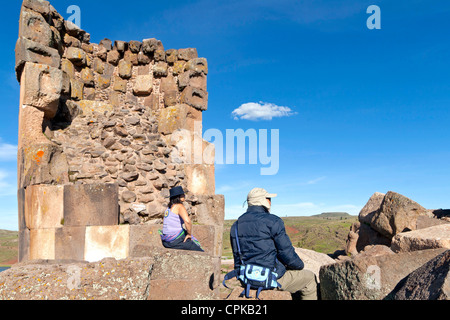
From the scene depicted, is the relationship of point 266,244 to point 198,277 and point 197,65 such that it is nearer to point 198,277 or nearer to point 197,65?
point 198,277

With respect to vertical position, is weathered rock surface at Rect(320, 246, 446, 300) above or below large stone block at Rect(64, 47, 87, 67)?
below

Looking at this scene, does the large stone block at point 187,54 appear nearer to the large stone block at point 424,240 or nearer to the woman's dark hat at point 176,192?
the woman's dark hat at point 176,192

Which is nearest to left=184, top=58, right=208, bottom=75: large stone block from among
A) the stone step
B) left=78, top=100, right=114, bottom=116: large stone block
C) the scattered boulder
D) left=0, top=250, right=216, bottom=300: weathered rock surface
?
left=78, top=100, right=114, bottom=116: large stone block

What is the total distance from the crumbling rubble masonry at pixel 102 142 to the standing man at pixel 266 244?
5.45ft

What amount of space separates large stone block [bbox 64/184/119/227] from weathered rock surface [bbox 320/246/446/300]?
12.8 feet

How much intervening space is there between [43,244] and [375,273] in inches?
207

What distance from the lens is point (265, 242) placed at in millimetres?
3350

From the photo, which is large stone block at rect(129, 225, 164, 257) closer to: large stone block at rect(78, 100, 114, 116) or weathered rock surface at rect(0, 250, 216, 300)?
weathered rock surface at rect(0, 250, 216, 300)

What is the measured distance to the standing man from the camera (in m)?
3.34

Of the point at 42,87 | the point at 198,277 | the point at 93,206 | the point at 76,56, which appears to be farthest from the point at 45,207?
the point at 76,56

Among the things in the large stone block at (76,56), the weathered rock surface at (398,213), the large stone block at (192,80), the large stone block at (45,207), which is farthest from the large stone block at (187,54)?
the weathered rock surface at (398,213)

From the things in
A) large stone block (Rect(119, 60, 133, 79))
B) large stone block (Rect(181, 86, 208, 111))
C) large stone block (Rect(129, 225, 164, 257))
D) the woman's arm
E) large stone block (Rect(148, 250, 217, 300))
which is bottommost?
large stone block (Rect(148, 250, 217, 300))
